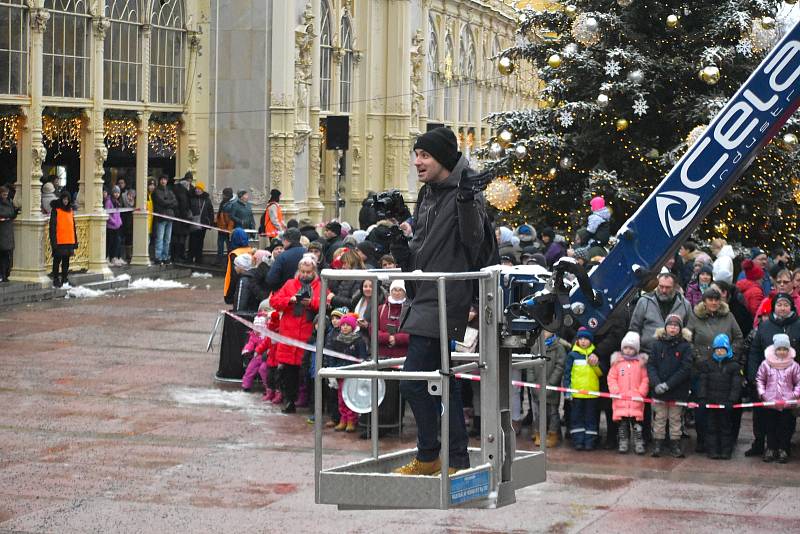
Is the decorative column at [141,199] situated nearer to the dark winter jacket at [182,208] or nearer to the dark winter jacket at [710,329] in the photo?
the dark winter jacket at [182,208]

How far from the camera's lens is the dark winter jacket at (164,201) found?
30.5 meters

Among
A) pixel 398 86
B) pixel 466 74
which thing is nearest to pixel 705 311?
pixel 398 86

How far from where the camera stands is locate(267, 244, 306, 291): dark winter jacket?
18.6 meters

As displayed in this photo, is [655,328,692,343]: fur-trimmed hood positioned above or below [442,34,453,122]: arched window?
below

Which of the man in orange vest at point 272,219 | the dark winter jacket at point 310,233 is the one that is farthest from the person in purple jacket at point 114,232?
the dark winter jacket at point 310,233

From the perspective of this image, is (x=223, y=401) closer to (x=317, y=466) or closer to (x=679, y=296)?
(x=679, y=296)

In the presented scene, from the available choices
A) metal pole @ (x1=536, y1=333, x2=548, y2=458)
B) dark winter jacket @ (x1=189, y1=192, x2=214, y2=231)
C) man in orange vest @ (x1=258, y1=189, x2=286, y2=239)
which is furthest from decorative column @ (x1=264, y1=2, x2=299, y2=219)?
metal pole @ (x1=536, y1=333, x2=548, y2=458)

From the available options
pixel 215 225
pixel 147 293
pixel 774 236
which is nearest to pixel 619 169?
pixel 774 236

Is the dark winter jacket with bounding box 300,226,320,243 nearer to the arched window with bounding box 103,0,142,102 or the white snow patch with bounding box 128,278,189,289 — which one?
the white snow patch with bounding box 128,278,189,289

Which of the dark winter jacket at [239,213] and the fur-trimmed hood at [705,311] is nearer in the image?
the fur-trimmed hood at [705,311]

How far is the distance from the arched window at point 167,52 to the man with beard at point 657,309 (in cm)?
1763

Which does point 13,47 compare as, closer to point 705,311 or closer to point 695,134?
point 695,134

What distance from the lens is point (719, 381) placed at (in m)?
15.2

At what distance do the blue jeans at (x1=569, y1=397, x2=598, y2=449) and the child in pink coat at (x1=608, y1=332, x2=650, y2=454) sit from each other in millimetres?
230
